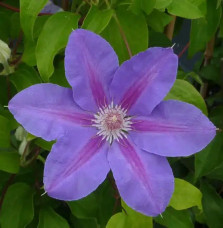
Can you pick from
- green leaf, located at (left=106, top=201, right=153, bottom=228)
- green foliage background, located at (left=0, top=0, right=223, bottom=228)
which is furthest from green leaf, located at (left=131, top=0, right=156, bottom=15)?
green leaf, located at (left=106, top=201, right=153, bottom=228)

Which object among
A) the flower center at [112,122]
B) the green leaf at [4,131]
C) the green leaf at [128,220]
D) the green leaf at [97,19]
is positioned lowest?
the green leaf at [128,220]

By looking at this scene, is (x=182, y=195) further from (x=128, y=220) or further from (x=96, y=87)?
(x=96, y=87)

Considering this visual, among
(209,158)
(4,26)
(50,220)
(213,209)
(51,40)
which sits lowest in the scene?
(213,209)

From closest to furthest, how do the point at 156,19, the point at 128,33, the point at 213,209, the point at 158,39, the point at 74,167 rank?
the point at 74,167 < the point at 128,33 < the point at 156,19 < the point at 158,39 < the point at 213,209

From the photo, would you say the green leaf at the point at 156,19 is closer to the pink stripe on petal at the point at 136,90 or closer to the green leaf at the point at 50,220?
the pink stripe on petal at the point at 136,90

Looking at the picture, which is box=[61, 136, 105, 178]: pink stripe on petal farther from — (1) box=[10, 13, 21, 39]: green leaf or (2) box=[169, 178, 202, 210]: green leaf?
(1) box=[10, 13, 21, 39]: green leaf

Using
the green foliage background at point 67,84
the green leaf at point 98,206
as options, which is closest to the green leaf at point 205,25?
the green foliage background at point 67,84

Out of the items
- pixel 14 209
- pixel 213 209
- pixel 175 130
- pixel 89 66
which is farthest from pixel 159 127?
pixel 213 209
